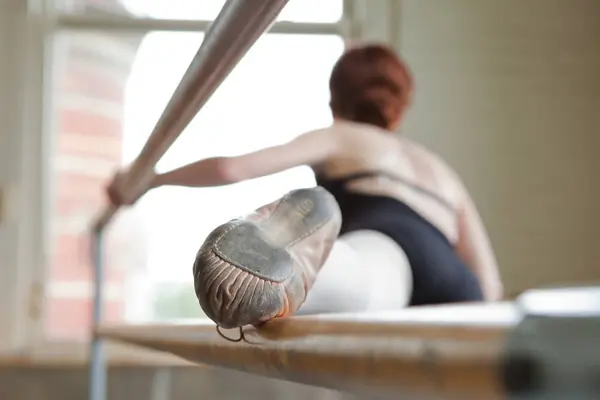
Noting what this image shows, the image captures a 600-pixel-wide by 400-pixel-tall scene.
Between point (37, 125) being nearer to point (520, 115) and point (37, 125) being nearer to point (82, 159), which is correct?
point (82, 159)

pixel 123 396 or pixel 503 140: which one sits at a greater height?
pixel 503 140

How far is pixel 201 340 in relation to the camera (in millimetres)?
667

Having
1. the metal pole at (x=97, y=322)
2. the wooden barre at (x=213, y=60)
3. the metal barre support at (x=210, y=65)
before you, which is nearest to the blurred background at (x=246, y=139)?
the metal pole at (x=97, y=322)

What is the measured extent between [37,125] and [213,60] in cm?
158

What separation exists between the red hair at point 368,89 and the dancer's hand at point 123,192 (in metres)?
0.41

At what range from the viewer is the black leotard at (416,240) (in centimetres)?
116

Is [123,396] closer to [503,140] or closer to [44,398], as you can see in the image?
[44,398]

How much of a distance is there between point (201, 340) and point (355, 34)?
149 centimetres

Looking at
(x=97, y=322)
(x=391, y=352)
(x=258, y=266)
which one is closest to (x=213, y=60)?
(x=258, y=266)

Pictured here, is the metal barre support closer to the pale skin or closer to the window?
the pale skin

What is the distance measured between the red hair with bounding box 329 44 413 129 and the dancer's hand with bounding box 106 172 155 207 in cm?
41

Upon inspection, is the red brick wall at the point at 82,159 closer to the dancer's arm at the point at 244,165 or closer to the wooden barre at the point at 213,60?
the dancer's arm at the point at 244,165

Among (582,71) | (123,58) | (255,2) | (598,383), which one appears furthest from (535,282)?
(598,383)

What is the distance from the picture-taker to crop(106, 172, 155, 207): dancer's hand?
41.1 inches
